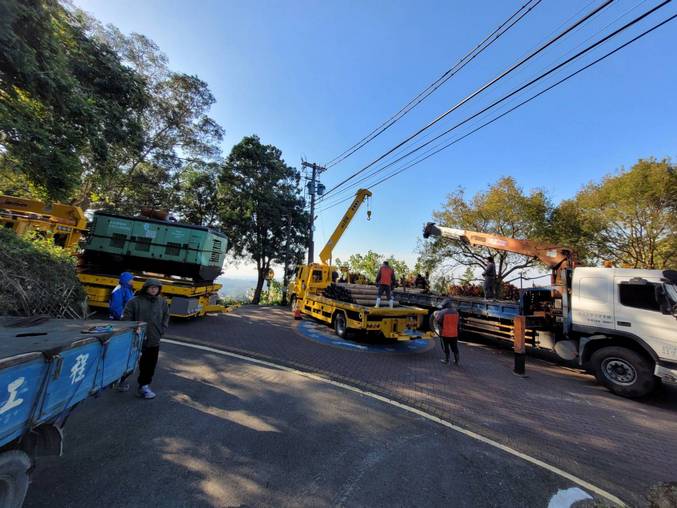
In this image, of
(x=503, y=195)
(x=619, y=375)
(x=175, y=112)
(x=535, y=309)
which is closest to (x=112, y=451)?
(x=619, y=375)

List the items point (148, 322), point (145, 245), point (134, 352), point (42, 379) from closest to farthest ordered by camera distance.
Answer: point (42, 379) < point (134, 352) < point (148, 322) < point (145, 245)

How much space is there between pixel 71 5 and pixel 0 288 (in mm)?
8839

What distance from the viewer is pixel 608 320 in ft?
21.8

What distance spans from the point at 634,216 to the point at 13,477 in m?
23.9

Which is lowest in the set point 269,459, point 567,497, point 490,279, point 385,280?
point 269,459

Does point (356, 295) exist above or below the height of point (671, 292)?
below

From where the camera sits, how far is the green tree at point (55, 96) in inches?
229

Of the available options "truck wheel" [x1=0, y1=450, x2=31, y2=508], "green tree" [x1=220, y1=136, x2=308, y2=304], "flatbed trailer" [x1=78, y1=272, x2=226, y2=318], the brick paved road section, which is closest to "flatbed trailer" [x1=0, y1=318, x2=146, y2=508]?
"truck wheel" [x1=0, y1=450, x2=31, y2=508]

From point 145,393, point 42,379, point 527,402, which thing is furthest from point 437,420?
point 42,379

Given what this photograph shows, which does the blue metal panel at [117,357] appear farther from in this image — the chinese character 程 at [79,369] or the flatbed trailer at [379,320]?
the flatbed trailer at [379,320]

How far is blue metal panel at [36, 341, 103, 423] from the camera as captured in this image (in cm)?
203

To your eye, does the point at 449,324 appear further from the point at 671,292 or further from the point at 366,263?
the point at 366,263

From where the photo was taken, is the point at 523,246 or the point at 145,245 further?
the point at 523,246

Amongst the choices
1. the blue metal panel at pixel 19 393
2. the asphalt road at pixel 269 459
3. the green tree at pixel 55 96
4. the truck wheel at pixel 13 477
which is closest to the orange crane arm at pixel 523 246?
the asphalt road at pixel 269 459
